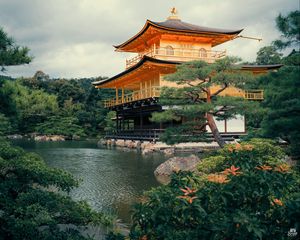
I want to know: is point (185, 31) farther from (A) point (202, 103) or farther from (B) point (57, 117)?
(B) point (57, 117)

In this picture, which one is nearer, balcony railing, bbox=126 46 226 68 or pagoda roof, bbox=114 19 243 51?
pagoda roof, bbox=114 19 243 51

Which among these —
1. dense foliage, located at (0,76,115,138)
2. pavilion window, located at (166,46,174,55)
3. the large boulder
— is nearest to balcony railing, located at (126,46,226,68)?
pavilion window, located at (166,46,174,55)

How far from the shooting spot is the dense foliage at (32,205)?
321cm

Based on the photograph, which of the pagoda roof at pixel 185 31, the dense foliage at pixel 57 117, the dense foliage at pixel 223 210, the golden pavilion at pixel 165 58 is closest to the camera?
the dense foliage at pixel 223 210

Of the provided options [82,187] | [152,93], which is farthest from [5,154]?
[152,93]

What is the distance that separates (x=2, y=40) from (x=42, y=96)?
101 ft

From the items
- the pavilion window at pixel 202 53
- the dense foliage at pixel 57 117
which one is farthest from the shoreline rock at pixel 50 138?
the pavilion window at pixel 202 53

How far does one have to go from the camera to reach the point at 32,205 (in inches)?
128

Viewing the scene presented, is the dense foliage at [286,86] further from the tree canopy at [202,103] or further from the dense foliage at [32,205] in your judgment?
the tree canopy at [202,103]

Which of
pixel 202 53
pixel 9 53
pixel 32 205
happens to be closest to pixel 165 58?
pixel 202 53

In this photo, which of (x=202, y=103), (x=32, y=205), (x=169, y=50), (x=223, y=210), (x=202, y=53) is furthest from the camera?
(x=202, y=53)

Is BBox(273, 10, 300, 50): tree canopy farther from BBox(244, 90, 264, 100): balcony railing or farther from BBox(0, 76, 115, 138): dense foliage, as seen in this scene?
BBox(0, 76, 115, 138): dense foliage

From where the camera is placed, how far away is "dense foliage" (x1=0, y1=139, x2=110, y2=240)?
3.21 meters

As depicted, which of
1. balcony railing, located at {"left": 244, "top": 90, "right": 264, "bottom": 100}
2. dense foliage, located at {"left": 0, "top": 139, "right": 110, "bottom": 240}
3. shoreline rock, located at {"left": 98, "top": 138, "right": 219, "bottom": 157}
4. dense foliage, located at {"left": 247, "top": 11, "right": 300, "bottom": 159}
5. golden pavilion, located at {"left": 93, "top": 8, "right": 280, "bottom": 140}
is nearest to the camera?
dense foliage, located at {"left": 0, "top": 139, "right": 110, "bottom": 240}
